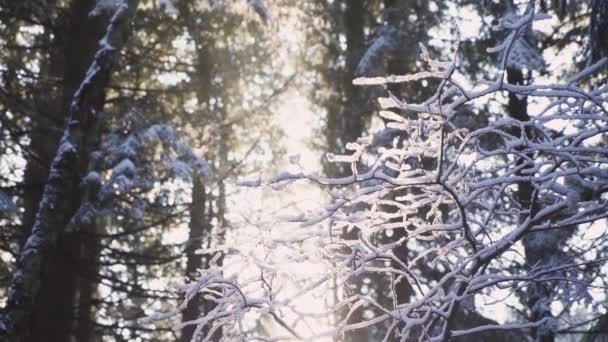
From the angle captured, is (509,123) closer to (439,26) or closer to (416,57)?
(416,57)

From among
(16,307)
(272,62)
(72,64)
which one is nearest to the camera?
(16,307)

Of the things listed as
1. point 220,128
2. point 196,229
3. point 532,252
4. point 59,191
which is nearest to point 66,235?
point 59,191

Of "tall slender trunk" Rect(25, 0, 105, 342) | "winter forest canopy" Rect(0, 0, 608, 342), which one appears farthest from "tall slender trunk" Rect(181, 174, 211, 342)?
"tall slender trunk" Rect(25, 0, 105, 342)

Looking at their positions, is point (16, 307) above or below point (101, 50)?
below

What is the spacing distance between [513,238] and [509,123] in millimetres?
658

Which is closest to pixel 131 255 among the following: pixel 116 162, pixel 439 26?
pixel 116 162

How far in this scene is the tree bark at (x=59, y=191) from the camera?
19.3 feet

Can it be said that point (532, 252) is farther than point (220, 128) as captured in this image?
No

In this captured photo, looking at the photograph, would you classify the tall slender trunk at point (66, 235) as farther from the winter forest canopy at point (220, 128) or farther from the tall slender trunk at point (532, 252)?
the tall slender trunk at point (532, 252)

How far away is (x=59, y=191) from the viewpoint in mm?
6477

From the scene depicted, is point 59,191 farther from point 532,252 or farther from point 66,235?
point 532,252

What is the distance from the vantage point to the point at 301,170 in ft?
10.0

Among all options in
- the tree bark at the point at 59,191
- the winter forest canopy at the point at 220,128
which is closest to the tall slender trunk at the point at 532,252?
the winter forest canopy at the point at 220,128

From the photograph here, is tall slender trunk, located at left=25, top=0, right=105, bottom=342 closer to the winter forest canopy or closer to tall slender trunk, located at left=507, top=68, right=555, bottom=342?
the winter forest canopy
